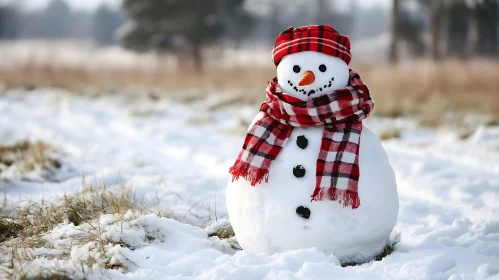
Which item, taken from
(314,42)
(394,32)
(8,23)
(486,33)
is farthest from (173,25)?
(8,23)

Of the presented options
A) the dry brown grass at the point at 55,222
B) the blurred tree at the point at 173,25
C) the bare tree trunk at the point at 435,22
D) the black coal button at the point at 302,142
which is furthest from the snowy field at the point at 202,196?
the bare tree trunk at the point at 435,22

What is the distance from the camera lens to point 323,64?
2.39 meters

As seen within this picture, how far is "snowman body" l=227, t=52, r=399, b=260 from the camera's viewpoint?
2.28m

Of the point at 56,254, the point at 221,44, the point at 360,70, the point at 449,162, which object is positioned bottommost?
the point at 56,254

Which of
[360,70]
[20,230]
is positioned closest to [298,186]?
[20,230]

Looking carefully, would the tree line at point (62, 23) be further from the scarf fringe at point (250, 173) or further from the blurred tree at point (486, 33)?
the scarf fringe at point (250, 173)

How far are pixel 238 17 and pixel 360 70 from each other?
10554 mm

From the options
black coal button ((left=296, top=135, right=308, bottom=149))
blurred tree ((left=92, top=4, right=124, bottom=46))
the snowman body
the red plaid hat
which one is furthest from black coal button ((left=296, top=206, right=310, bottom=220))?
blurred tree ((left=92, top=4, right=124, bottom=46))

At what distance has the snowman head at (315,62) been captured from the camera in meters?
2.39

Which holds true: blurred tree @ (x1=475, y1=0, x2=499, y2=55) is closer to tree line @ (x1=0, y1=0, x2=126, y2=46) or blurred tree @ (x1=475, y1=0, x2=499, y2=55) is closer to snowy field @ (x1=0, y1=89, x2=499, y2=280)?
snowy field @ (x1=0, y1=89, x2=499, y2=280)

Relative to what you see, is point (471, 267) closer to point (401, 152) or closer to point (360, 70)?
point (401, 152)

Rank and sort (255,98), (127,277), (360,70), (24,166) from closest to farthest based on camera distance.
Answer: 1. (127,277)
2. (24,166)
3. (255,98)
4. (360,70)

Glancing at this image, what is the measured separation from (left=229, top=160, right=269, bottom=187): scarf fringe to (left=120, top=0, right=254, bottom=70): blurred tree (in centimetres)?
1582

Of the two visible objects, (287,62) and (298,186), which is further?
A: (287,62)
